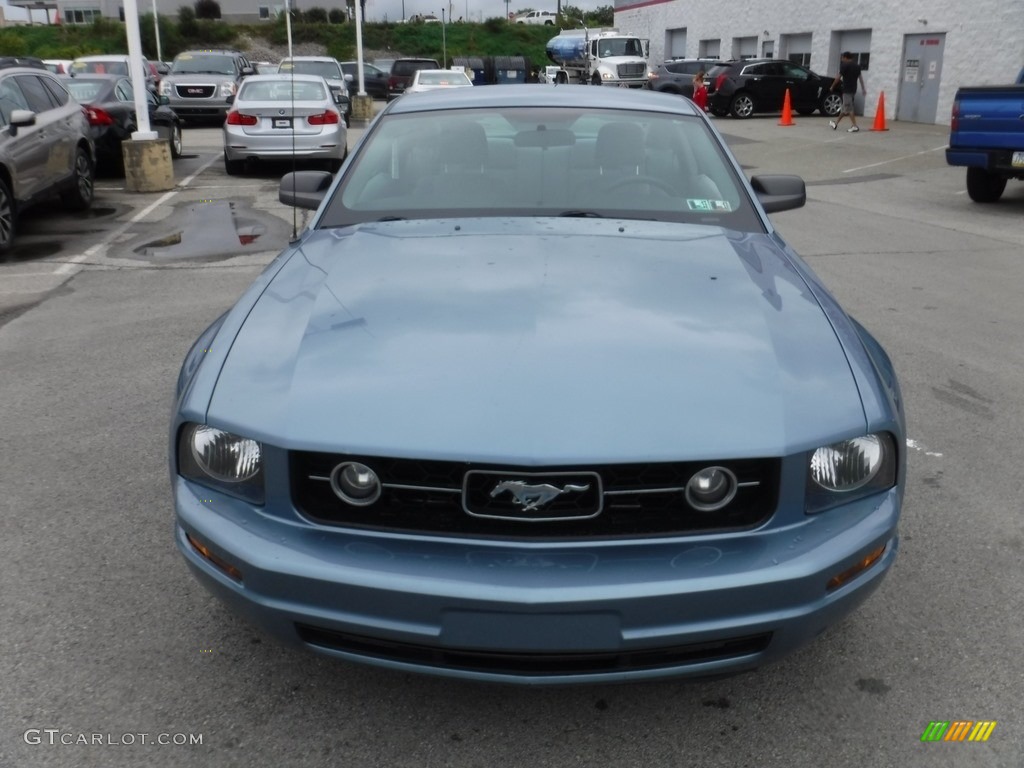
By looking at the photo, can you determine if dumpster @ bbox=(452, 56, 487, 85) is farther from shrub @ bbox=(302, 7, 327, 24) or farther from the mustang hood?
the mustang hood

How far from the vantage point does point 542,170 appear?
4035 millimetres

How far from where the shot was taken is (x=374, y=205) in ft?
12.9

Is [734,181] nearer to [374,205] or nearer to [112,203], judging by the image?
[374,205]

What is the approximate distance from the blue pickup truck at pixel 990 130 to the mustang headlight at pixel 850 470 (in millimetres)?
10512

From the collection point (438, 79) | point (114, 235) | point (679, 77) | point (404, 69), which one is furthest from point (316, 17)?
point (114, 235)

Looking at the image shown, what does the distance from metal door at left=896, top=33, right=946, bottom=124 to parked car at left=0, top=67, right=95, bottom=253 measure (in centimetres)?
2056

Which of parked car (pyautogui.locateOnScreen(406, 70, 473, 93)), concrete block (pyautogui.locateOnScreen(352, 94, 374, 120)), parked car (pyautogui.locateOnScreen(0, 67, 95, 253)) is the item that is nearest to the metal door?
parked car (pyautogui.locateOnScreen(406, 70, 473, 93))

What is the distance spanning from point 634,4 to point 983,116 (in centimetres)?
3983

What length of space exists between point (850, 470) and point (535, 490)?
2.65 feet

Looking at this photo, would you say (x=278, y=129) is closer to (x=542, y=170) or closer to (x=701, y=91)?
(x=542, y=170)

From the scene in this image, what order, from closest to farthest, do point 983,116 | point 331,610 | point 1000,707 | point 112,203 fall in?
point 331,610
point 1000,707
point 983,116
point 112,203

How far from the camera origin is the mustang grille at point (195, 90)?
2395 centimetres

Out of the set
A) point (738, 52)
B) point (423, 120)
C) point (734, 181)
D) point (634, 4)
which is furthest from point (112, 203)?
point (634, 4)

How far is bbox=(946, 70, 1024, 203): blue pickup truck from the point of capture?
11.5 metres
